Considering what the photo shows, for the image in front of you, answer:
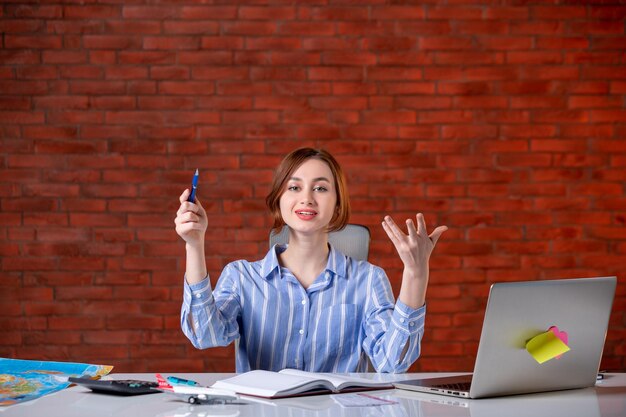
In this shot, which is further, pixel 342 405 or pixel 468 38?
pixel 468 38

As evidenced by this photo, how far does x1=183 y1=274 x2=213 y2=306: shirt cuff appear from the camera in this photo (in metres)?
1.93

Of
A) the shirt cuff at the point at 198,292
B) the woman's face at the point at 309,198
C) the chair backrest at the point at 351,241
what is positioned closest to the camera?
the shirt cuff at the point at 198,292

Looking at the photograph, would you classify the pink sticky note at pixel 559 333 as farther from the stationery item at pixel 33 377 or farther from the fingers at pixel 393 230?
the stationery item at pixel 33 377

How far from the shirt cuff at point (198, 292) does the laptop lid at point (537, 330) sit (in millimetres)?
726

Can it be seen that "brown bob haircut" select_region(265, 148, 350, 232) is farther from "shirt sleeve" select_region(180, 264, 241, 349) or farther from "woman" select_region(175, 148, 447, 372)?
"shirt sleeve" select_region(180, 264, 241, 349)

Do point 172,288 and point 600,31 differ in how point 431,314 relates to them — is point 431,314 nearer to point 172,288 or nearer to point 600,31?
point 172,288

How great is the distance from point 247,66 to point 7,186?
4.10ft

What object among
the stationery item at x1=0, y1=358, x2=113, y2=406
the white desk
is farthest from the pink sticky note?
the stationery item at x1=0, y1=358, x2=113, y2=406

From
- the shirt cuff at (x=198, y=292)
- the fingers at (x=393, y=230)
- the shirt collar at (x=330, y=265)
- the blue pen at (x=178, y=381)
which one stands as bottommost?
the blue pen at (x=178, y=381)

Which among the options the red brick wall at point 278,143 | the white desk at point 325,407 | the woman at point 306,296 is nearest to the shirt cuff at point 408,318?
the woman at point 306,296

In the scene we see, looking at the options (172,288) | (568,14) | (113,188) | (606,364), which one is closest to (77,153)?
(113,188)

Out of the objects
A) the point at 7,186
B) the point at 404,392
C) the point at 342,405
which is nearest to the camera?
the point at 342,405

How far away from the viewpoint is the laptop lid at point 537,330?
58.1 inches

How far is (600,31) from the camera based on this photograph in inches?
146
